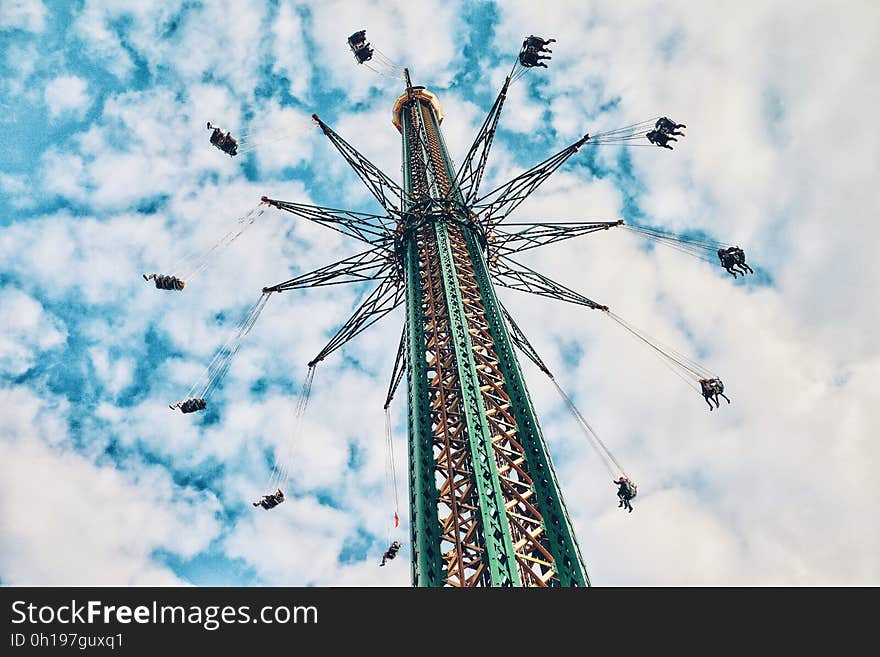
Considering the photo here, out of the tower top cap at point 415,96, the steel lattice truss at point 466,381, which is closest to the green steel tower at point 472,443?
the steel lattice truss at point 466,381

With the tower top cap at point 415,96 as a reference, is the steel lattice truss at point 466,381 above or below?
below

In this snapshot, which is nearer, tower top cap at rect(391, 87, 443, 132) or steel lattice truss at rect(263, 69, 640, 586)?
steel lattice truss at rect(263, 69, 640, 586)

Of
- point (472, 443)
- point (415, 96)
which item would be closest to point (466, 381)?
point (472, 443)

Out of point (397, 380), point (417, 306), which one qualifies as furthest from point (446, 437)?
point (397, 380)

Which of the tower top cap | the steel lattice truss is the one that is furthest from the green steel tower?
the tower top cap

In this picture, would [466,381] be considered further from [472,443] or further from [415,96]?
[415,96]

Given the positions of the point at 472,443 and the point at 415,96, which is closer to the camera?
the point at 472,443

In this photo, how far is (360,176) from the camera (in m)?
23.3

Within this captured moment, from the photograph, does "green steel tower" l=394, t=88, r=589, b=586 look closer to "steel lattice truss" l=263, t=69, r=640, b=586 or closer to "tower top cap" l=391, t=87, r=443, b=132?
"steel lattice truss" l=263, t=69, r=640, b=586

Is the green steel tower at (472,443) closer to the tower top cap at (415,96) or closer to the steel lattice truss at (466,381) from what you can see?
the steel lattice truss at (466,381)
